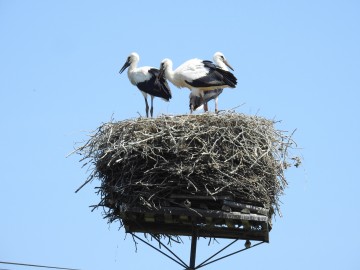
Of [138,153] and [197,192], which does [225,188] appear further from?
[138,153]

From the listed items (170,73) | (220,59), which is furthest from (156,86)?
(220,59)

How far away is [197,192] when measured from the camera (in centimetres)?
1023

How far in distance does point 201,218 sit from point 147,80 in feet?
15.7

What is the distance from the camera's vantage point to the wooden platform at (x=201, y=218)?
10.2m

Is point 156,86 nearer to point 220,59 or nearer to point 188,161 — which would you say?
point 220,59

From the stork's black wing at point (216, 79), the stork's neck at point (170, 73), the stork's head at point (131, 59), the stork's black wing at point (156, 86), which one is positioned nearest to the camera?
the stork's black wing at point (216, 79)

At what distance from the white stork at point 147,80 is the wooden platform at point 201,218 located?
374cm

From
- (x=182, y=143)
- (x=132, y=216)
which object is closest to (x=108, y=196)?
(x=132, y=216)

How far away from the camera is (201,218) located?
10414mm

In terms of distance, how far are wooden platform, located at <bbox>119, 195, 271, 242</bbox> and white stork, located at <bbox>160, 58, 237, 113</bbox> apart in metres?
2.91

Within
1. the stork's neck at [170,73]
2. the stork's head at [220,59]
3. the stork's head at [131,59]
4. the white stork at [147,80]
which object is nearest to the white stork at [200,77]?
the stork's neck at [170,73]


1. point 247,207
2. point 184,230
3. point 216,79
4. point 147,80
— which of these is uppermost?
point 147,80

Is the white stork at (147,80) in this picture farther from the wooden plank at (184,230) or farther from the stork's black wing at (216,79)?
the wooden plank at (184,230)

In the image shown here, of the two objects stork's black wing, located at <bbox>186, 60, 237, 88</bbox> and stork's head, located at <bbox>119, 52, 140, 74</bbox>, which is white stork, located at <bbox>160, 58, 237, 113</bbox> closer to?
stork's black wing, located at <bbox>186, 60, 237, 88</bbox>
